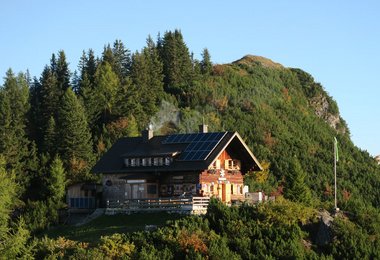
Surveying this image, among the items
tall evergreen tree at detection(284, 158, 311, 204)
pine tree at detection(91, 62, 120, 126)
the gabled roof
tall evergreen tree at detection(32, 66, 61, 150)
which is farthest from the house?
pine tree at detection(91, 62, 120, 126)

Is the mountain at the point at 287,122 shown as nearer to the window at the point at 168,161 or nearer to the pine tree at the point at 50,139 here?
the pine tree at the point at 50,139

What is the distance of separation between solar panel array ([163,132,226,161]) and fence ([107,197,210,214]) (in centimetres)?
365

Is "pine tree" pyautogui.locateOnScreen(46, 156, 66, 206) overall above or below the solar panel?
below

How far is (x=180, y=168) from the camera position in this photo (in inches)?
2095

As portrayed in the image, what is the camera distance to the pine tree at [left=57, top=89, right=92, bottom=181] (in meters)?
71.9

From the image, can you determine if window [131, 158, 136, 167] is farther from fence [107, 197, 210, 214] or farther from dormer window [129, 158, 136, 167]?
fence [107, 197, 210, 214]

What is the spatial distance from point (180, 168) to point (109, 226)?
22.8 ft

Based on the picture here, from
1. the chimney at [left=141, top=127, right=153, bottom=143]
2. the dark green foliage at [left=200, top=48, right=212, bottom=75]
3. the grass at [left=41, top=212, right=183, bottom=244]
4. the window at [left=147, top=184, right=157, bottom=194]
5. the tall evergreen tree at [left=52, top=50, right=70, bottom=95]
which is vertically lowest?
the grass at [left=41, top=212, right=183, bottom=244]

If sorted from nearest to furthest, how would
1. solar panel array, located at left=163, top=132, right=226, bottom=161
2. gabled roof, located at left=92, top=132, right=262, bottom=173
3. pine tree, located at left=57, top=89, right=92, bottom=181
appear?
gabled roof, located at left=92, top=132, right=262, bottom=173
solar panel array, located at left=163, top=132, right=226, bottom=161
pine tree, located at left=57, top=89, right=92, bottom=181

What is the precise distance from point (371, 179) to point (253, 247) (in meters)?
46.8

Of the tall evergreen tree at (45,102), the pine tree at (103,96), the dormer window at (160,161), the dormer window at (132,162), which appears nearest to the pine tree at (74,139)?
the tall evergreen tree at (45,102)

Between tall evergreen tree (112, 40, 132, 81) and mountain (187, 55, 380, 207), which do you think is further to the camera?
tall evergreen tree (112, 40, 132, 81)

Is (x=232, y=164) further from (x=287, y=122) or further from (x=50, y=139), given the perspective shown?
(x=287, y=122)

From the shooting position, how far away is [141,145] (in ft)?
193
